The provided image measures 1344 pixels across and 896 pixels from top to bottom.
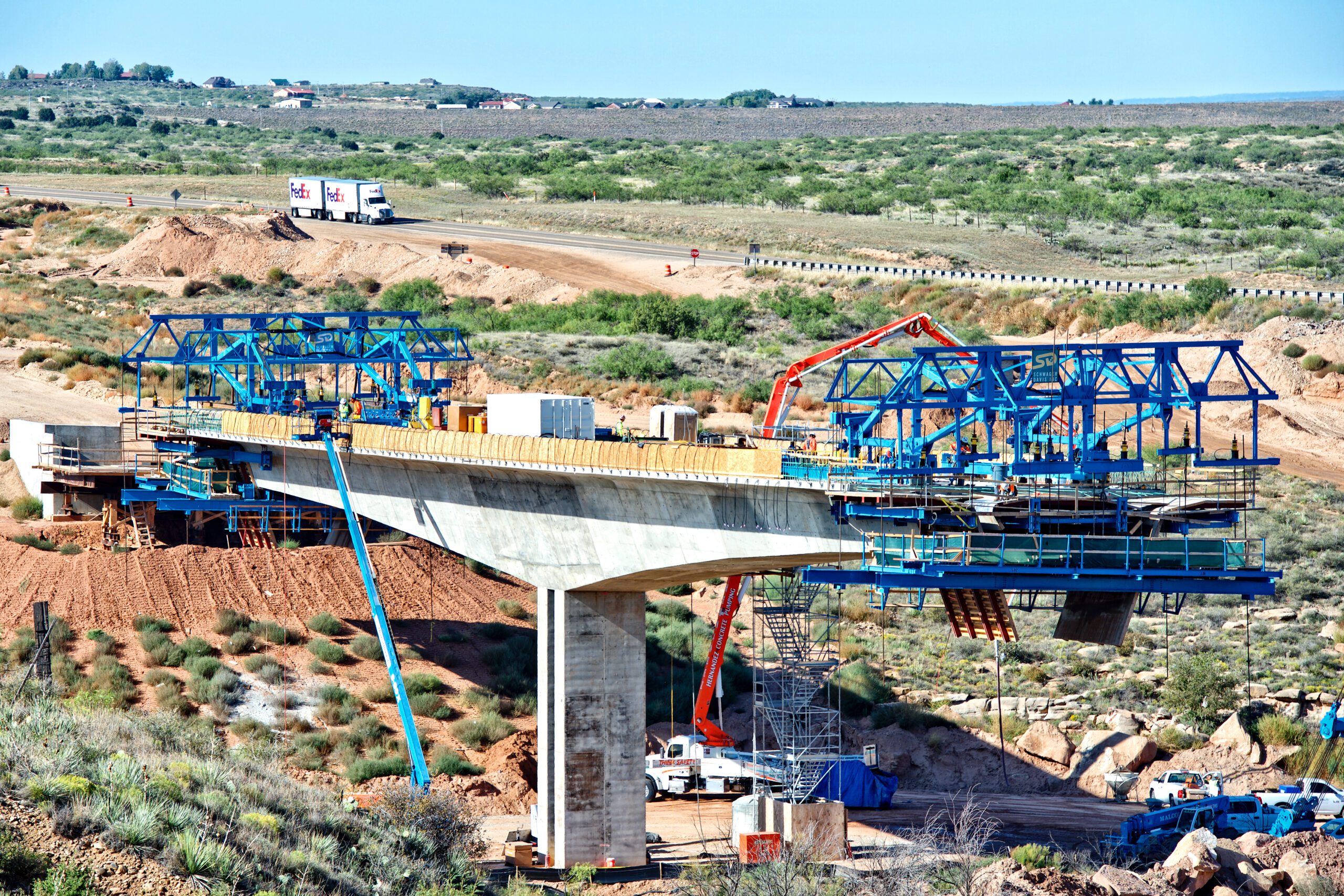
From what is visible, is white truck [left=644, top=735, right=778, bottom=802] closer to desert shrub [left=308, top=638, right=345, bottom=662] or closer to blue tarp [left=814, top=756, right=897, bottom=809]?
blue tarp [left=814, top=756, right=897, bottom=809]

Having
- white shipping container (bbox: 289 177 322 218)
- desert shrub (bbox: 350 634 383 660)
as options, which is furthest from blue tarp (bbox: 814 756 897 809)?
white shipping container (bbox: 289 177 322 218)

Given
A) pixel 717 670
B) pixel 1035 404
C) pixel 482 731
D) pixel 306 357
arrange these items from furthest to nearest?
1. pixel 306 357
2. pixel 482 731
3. pixel 717 670
4. pixel 1035 404

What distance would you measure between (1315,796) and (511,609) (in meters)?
29.0

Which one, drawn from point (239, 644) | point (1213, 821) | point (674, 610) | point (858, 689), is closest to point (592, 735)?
point (1213, 821)

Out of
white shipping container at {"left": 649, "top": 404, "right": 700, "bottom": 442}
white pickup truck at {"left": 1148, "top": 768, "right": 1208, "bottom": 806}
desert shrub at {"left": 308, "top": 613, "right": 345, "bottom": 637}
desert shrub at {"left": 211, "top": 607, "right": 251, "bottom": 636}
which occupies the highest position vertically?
white shipping container at {"left": 649, "top": 404, "right": 700, "bottom": 442}

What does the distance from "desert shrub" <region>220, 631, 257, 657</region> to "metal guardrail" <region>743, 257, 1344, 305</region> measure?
50117 millimetres

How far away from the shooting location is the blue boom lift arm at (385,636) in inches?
1551

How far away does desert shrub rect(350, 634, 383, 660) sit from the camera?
5191 centimetres

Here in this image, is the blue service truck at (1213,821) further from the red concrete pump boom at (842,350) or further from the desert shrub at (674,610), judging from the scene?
the desert shrub at (674,610)

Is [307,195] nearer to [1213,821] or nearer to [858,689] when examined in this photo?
[858,689]

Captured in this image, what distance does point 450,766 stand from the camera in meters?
45.6

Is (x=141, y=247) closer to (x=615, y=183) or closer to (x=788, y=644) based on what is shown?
(x=615, y=183)

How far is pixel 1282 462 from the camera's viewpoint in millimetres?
64938

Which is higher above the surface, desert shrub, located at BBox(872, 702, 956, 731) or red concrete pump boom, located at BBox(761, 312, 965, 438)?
red concrete pump boom, located at BBox(761, 312, 965, 438)
